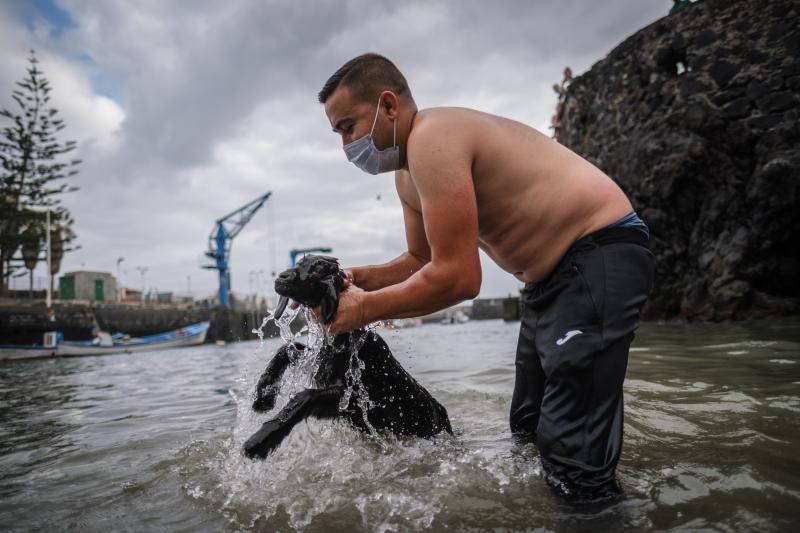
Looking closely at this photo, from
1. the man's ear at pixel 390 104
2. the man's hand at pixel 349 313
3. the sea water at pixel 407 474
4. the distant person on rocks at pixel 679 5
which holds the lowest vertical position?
the sea water at pixel 407 474

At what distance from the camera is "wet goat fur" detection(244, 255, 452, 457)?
1.95 meters

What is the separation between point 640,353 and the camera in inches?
269

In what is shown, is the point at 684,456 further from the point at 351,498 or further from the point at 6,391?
the point at 6,391

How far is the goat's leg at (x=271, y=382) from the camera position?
2.72 m

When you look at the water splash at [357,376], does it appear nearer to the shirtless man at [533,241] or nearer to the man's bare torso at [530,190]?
the shirtless man at [533,241]

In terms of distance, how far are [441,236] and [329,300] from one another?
1.75 ft

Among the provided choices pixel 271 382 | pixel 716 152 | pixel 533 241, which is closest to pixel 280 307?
pixel 271 382

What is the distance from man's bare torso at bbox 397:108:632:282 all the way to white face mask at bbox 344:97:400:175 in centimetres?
16

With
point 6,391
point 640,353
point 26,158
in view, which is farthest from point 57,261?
point 640,353

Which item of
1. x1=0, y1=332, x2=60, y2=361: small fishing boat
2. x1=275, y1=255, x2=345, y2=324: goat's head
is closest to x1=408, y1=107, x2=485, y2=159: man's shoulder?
x1=275, y1=255, x2=345, y2=324: goat's head

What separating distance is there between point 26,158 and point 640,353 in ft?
151

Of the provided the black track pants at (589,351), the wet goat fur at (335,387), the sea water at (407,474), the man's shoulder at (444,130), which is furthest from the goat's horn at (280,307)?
the black track pants at (589,351)

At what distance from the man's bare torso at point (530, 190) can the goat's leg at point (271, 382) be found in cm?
141

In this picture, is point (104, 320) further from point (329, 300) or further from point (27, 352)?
point (329, 300)
